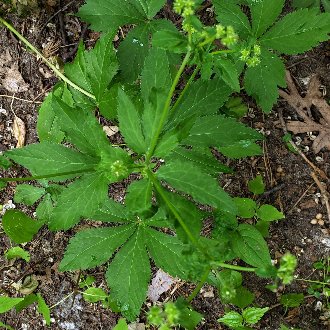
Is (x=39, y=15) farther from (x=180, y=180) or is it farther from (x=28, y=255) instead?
(x=180, y=180)

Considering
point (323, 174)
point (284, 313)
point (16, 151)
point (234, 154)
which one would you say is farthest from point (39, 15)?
point (284, 313)

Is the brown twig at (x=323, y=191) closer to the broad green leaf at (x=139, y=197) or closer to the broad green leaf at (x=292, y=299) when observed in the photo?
the broad green leaf at (x=292, y=299)

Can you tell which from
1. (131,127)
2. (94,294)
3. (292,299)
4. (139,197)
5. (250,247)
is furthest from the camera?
(94,294)

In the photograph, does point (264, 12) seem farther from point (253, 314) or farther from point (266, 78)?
point (253, 314)

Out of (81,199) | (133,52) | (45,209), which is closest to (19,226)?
(45,209)

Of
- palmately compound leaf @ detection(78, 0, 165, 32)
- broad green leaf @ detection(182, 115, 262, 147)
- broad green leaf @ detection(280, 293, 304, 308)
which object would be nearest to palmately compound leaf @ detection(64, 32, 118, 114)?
palmately compound leaf @ detection(78, 0, 165, 32)
